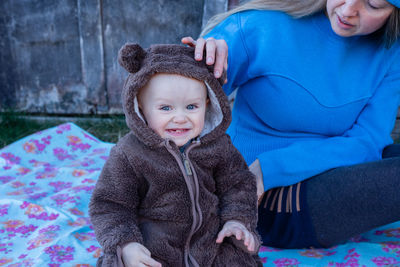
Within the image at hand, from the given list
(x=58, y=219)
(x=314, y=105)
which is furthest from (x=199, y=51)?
(x=58, y=219)

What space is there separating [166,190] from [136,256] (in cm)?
21

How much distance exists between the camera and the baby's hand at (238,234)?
4.17 feet

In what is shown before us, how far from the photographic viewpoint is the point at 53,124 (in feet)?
12.2

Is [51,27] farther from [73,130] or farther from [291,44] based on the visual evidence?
[291,44]

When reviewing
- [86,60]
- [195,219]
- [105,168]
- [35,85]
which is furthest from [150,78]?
[35,85]

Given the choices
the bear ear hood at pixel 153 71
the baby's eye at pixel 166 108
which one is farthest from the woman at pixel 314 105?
the baby's eye at pixel 166 108

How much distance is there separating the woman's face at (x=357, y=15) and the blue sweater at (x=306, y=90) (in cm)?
10

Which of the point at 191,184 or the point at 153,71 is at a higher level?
the point at 153,71

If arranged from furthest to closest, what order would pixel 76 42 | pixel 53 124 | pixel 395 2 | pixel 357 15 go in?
pixel 53 124
pixel 76 42
pixel 357 15
pixel 395 2

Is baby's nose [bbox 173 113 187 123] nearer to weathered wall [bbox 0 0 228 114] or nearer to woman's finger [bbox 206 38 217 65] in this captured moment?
woman's finger [bbox 206 38 217 65]

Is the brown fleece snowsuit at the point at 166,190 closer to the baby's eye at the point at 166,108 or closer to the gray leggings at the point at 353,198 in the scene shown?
the baby's eye at the point at 166,108

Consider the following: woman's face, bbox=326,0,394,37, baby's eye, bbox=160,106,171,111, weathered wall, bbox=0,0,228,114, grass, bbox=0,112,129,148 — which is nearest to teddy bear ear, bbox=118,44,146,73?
baby's eye, bbox=160,106,171,111

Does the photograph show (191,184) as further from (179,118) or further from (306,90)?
(306,90)

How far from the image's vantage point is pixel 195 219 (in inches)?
49.6
